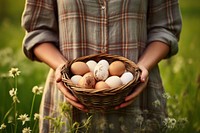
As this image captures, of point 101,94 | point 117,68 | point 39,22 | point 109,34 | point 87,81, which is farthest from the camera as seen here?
point 39,22

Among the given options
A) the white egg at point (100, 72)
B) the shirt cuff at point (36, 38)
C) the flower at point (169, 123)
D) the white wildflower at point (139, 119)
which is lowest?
the flower at point (169, 123)

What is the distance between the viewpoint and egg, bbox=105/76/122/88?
88.1 inches

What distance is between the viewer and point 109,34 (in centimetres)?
242

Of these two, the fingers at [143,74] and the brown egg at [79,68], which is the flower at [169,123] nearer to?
the fingers at [143,74]

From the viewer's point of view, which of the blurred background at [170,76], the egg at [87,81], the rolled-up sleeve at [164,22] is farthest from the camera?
the blurred background at [170,76]

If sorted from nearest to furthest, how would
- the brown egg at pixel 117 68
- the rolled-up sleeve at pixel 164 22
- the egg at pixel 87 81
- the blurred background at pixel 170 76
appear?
the egg at pixel 87 81 → the brown egg at pixel 117 68 → the rolled-up sleeve at pixel 164 22 → the blurred background at pixel 170 76

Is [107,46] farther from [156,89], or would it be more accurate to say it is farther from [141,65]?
[156,89]

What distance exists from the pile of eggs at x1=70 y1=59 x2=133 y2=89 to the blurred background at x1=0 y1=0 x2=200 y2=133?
551 mm

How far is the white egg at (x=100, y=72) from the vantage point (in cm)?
228

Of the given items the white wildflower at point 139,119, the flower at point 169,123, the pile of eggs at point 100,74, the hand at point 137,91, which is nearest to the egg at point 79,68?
the pile of eggs at point 100,74

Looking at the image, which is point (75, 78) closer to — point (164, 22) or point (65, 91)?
point (65, 91)

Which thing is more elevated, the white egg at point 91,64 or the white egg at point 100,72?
the white egg at point 91,64

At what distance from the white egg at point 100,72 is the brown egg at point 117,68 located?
0.10ft

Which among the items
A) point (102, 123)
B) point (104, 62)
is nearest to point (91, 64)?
point (104, 62)
